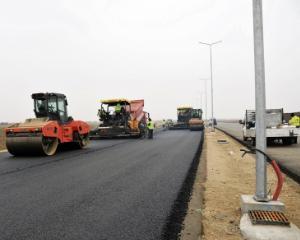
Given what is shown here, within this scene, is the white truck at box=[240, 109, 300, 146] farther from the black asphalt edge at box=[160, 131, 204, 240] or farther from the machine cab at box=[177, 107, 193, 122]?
the machine cab at box=[177, 107, 193, 122]

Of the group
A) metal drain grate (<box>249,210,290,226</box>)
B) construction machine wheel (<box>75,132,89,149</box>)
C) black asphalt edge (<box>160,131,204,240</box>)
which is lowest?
black asphalt edge (<box>160,131,204,240</box>)

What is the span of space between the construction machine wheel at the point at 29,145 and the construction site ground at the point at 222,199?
6.37 meters

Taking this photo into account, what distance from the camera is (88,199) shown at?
7270 mm

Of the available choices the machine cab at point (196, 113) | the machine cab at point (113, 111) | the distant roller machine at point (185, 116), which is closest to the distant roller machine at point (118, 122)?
the machine cab at point (113, 111)

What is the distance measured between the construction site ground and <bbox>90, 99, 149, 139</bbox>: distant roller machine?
15.2 m

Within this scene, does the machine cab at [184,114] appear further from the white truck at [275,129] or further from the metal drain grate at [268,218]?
the metal drain grate at [268,218]

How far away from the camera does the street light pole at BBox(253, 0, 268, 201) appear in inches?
237

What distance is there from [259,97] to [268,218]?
1.80m

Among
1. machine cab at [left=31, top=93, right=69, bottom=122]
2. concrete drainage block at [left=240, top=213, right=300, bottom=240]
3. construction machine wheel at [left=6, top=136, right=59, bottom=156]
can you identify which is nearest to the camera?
concrete drainage block at [left=240, top=213, right=300, bottom=240]

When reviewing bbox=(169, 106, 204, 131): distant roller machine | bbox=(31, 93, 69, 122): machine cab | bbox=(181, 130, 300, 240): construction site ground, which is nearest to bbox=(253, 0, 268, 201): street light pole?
bbox=(181, 130, 300, 240): construction site ground

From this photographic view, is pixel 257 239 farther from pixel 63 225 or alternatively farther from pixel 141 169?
pixel 141 169

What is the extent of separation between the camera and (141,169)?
11250 millimetres

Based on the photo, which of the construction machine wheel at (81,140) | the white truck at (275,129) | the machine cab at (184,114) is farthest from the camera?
the machine cab at (184,114)

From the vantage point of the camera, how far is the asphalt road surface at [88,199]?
211 inches
